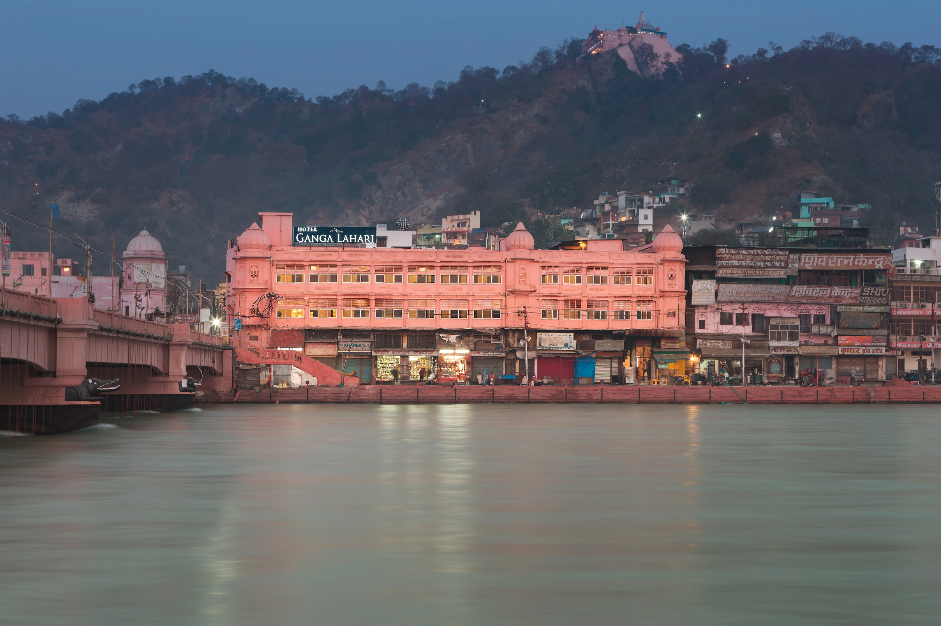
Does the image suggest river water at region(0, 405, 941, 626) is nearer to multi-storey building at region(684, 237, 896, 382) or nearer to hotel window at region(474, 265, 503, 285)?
hotel window at region(474, 265, 503, 285)

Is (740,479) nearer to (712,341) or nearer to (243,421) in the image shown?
(243,421)

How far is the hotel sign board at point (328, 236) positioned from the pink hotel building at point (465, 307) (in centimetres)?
101

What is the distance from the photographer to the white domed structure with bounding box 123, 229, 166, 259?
543 feet

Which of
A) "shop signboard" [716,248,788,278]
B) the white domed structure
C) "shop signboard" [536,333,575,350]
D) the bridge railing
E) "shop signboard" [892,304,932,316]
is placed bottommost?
"shop signboard" [536,333,575,350]

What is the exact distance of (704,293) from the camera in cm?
11200

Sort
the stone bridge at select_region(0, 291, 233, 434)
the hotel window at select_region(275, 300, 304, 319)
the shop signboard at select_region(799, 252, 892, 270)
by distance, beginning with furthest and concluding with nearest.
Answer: the shop signboard at select_region(799, 252, 892, 270)
the hotel window at select_region(275, 300, 304, 319)
the stone bridge at select_region(0, 291, 233, 434)

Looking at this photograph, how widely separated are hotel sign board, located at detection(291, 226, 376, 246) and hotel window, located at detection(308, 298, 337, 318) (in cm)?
593

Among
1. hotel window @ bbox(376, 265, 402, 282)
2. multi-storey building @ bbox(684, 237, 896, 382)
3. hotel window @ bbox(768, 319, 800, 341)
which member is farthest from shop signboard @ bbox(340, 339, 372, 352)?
hotel window @ bbox(768, 319, 800, 341)

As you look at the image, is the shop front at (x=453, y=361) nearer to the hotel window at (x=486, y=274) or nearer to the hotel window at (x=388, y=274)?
the hotel window at (x=486, y=274)

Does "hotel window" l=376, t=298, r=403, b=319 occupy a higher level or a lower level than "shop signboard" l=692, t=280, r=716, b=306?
lower

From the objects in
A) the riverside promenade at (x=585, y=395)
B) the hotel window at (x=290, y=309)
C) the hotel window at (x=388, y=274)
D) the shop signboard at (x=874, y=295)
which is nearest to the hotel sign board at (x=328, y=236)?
the hotel window at (x=388, y=274)

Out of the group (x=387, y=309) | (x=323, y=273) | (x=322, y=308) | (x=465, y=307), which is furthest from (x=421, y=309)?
(x=323, y=273)

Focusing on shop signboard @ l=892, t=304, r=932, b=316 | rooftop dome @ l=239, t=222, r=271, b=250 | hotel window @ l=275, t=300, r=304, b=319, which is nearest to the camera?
rooftop dome @ l=239, t=222, r=271, b=250

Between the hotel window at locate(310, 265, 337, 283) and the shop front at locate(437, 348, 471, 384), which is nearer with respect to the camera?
the hotel window at locate(310, 265, 337, 283)
